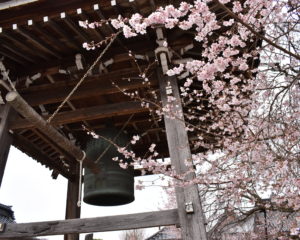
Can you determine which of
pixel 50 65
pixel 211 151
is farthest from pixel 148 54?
pixel 211 151

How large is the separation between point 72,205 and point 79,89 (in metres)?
2.29

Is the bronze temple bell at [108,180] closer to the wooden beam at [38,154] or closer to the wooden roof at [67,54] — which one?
the wooden roof at [67,54]

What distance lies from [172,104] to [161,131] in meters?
2.05

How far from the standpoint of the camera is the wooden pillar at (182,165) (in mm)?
2604

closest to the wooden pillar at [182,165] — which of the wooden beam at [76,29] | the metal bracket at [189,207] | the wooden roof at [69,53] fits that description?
the metal bracket at [189,207]

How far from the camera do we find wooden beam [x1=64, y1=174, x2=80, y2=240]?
478 cm

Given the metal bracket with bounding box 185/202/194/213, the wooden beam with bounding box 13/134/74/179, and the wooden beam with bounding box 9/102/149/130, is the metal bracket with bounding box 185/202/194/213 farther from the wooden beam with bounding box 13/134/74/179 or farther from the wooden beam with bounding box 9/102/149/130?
the wooden beam with bounding box 13/134/74/179

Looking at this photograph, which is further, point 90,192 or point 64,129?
point 64,129

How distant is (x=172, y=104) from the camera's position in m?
3.38

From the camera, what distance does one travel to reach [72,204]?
16.2 feet

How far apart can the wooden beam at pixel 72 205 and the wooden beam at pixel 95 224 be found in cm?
171

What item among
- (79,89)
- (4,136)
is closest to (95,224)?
(4,136)

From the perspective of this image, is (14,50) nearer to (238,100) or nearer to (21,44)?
(21,44)

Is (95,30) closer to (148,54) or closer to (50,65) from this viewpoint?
(148,54)
